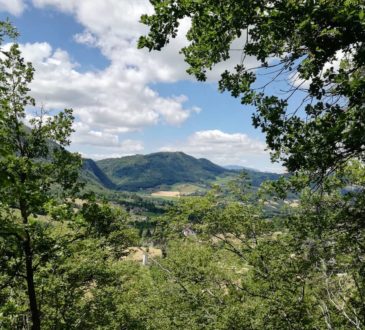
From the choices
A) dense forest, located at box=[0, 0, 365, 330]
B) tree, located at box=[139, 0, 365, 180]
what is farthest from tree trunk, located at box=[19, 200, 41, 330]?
tree, located at box=[139, 0, 365, 180]

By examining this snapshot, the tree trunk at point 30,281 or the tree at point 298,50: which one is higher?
the tree at point 298,50

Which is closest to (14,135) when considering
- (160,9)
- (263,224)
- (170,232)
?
(160,9)

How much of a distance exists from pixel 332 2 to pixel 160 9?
3719mm

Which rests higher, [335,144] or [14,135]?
[14,135]

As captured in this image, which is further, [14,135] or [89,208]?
[14,135]

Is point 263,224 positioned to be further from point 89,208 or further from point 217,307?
point 89,208

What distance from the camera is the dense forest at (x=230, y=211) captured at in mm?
8195

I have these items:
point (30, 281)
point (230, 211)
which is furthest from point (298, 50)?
point (230, 211)

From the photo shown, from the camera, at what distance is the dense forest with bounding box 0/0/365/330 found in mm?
8195

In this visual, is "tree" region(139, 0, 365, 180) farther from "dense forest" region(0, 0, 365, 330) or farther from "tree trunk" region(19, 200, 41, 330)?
"tree trunk" region(19, 200, 41, 330)

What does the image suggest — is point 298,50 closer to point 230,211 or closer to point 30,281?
point 30,281

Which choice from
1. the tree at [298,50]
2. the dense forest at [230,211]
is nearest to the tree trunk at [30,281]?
the dense forest at [230,211]

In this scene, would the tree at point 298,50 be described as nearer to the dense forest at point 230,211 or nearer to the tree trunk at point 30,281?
the dense forest at point 230,211

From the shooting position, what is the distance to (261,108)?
884cm
